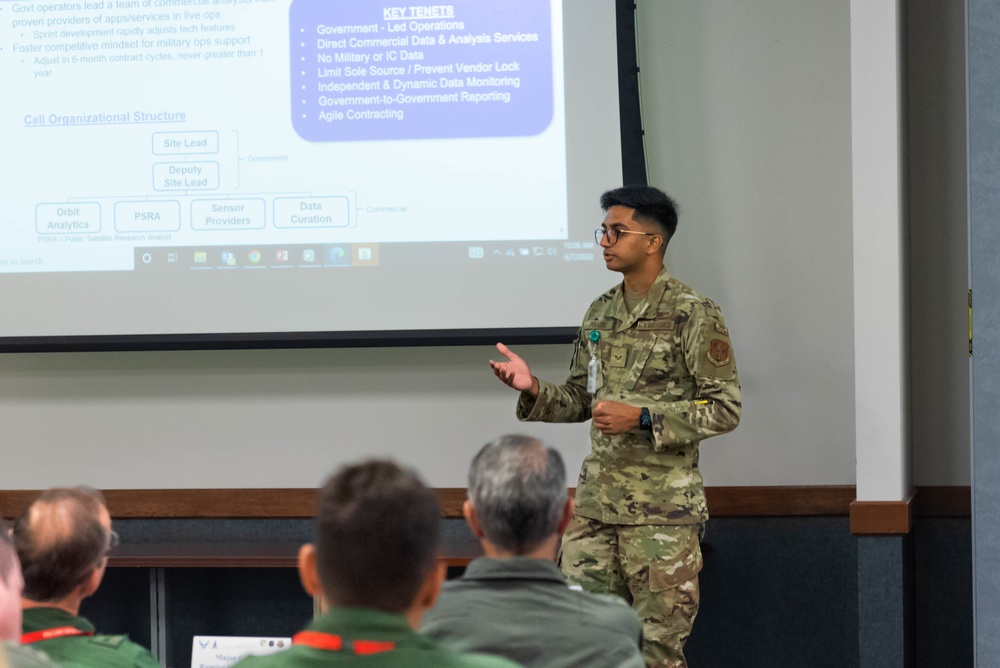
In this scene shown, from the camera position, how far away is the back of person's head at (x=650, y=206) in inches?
121

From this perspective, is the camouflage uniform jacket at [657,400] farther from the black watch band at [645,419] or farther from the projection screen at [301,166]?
the projection screen at [301,166]

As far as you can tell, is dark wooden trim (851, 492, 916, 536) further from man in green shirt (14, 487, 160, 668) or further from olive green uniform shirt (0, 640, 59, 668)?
olive green uniform shirt (0, 640, 59, 668)

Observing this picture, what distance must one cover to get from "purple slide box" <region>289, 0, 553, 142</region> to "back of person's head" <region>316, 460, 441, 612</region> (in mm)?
2529

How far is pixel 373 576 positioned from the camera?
1209 mm

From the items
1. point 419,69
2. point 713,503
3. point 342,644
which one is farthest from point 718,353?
point 342,644

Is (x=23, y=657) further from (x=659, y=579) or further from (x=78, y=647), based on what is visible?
(x=659, y=579)

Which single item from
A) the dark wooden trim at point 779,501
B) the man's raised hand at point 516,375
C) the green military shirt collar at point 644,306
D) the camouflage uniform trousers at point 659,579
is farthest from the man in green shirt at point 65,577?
the dark wooden trim at point 779,501

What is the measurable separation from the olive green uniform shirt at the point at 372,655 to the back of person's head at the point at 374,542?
19 millimetres

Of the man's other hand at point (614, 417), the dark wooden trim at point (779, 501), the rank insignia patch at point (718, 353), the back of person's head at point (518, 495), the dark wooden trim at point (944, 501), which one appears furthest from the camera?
the dark wooden trim at point (779, 501)

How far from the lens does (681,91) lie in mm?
3691

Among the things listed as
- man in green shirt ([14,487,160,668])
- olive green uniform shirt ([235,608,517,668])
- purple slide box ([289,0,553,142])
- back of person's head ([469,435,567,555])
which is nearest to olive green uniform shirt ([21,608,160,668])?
man in green shirt ([14,487,160,668])

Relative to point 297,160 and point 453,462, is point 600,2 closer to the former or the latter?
point 297,160

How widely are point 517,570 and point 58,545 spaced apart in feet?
2.03

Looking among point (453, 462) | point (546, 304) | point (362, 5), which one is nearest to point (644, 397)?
point (546, 304)
